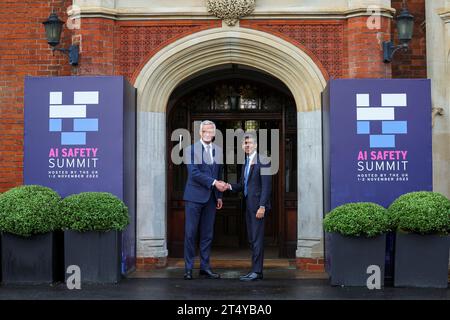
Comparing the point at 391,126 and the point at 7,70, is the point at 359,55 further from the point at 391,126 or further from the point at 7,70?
the point at 7,70

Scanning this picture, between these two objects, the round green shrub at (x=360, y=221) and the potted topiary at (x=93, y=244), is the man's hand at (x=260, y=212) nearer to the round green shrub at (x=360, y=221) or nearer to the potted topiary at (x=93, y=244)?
the round green shrub at (x=360, y=221)

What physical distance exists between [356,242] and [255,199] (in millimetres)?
1452

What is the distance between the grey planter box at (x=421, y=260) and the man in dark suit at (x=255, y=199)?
172 cm

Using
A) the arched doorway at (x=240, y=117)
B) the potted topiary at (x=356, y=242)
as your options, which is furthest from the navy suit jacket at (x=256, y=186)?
the arched doorway at (x=240, y=117)

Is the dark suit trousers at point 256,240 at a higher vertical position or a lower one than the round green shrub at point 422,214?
lower

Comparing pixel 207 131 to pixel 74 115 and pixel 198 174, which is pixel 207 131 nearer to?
pixel 198 174

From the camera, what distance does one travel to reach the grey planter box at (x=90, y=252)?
8.55 meters

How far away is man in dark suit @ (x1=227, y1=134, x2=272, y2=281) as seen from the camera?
29.6 feet

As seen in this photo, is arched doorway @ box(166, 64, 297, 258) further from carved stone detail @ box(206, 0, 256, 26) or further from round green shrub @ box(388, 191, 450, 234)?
round green shrub @ box(388, 191, 450, 234)

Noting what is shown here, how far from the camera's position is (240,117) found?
12086mm

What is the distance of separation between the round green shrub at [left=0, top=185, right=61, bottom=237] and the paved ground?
71 centimetres

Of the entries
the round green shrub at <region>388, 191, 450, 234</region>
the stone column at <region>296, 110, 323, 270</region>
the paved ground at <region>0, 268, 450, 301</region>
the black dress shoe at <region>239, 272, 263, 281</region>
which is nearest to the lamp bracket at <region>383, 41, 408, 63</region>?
the stone column at <region>296, 110, 323, 270</region>

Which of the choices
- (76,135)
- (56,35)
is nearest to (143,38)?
(56,35)

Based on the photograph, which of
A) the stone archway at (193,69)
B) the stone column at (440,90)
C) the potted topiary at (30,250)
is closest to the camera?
the potted topiary at (30,250)
